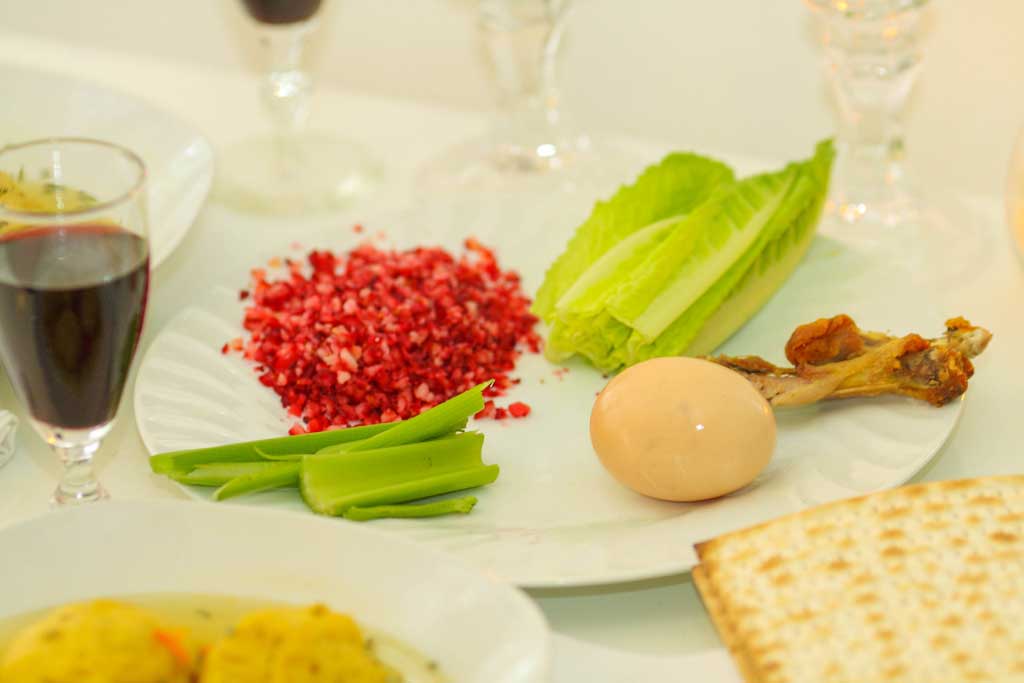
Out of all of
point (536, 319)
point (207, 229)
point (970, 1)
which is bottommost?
point (207, 229)

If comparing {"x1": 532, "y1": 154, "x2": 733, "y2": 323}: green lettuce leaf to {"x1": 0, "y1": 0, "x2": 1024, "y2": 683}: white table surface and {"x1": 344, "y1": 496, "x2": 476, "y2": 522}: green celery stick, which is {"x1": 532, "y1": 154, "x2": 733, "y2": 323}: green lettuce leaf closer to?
{"x1": 0, "y1": 0, "x2": 1024, "y2": 683}: white table surface

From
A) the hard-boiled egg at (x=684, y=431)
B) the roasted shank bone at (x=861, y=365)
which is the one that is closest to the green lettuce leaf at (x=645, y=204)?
the roasted shank bone at (x=861, y=365)

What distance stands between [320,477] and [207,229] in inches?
33.4

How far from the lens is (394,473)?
4.24ft

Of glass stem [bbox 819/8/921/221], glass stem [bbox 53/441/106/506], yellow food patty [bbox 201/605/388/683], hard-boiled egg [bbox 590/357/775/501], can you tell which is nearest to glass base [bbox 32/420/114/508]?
glass stem [bbox 53/441/106/506]

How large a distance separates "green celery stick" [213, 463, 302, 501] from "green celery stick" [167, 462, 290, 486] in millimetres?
11

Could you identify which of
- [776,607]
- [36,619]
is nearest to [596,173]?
[776,607]

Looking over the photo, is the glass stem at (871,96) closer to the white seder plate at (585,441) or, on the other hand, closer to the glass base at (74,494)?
the white seder plate at (585,441)

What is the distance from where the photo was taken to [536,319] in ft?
5.52

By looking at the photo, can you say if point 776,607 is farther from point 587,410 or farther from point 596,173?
point 596,173

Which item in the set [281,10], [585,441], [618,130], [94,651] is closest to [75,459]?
[94,651]

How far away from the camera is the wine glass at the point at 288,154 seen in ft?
6.52

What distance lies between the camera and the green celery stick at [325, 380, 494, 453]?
1313mm

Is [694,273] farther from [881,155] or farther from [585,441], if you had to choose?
[881,155]
